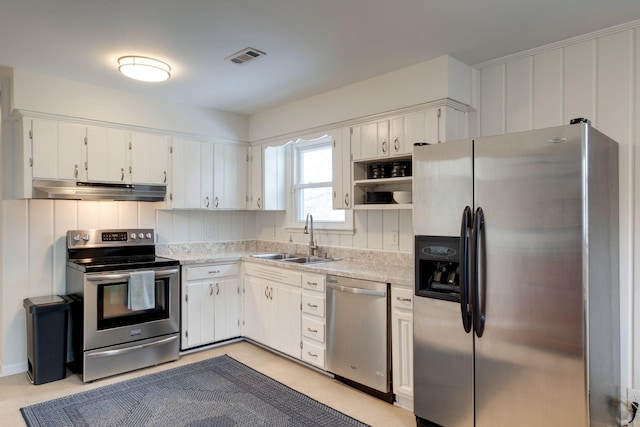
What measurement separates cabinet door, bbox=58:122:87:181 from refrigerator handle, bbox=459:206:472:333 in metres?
3.27

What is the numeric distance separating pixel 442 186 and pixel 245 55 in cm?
172

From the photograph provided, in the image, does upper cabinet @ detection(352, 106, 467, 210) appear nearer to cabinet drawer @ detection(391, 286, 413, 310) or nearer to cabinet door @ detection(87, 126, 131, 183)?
cabinet drawer @ detection(391, 286, 413, 310)

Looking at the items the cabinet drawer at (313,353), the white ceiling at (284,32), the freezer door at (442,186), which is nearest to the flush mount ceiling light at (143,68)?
the white ceiling at (284,32)

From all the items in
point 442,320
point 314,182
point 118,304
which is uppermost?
point 314,182

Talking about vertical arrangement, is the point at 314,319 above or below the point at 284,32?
below

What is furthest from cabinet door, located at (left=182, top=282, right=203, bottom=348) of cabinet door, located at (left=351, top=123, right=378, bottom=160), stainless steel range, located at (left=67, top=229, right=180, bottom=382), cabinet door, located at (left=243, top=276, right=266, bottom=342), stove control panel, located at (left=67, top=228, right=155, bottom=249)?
cabinet door, located at (left=351, top=123, right=378, bottom=160)

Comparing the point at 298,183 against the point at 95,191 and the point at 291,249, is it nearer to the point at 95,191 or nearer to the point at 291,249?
the point at 291,249

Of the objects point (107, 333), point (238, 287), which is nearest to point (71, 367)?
point (107, 333)

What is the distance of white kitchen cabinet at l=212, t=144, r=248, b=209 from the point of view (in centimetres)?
463

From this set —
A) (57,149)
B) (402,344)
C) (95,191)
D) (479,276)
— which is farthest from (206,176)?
(479,276)

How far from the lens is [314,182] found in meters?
4.56

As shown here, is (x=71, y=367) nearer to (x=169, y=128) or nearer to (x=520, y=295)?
(x=169, y=128)

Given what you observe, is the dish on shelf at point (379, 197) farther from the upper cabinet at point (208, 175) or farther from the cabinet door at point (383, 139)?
the upper cabinet at point (208, 175)

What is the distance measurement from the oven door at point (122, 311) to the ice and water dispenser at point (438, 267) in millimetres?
2397
